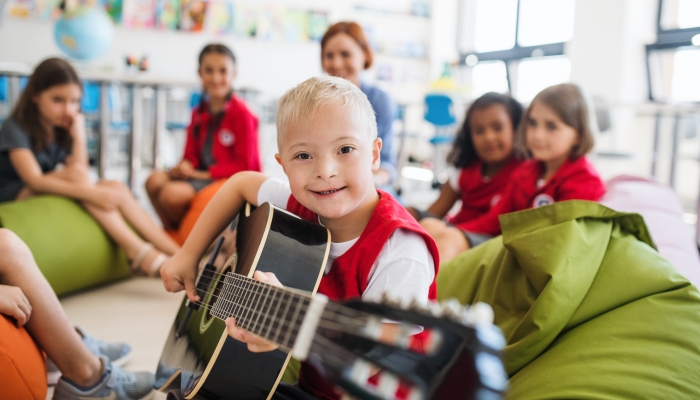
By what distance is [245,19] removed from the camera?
751 cm

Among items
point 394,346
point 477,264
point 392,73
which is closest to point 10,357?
point 394,346

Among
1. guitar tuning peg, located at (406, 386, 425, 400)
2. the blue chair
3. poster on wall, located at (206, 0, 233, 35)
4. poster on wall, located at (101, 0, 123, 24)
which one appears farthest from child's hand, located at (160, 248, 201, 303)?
poster on wall, located at (206, 0, 233, 35)

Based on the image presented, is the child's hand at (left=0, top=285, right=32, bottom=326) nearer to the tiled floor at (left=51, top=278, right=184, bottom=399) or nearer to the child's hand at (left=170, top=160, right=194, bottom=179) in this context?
the tiled floor at (left=51, top=278, right=184, bottom=399)

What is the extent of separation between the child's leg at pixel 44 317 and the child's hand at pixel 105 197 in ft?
3.41

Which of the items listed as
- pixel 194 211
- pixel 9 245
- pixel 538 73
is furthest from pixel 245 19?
pixel 9 245

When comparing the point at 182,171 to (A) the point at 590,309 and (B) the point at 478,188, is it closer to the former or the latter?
(B) the point at 478,188

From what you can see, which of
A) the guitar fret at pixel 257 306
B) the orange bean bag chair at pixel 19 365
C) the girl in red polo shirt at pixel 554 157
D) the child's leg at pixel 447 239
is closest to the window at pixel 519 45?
the girl in red polo shirt at pixel 554 157

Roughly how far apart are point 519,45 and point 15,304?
713cm

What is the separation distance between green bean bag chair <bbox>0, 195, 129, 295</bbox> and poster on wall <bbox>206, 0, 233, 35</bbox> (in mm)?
5532

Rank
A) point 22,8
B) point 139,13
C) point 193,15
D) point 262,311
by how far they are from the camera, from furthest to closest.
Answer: point 193,15, point 139,13, point 22,8, point 262,311

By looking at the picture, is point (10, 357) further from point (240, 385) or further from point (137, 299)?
point (137, 299)

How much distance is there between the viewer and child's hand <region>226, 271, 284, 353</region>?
2.84 feet

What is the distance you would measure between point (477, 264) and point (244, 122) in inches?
71.0

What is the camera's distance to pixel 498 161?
2.43 m
